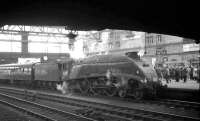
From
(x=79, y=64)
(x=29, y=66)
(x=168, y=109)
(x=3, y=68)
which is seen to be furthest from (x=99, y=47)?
(x=168, y=109)

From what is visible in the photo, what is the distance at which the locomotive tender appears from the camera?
49.3ft

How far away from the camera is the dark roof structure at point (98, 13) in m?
9.00

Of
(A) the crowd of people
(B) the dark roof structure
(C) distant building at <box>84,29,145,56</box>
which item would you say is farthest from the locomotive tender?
(C) distant building at <box>84,29,145,56</box>

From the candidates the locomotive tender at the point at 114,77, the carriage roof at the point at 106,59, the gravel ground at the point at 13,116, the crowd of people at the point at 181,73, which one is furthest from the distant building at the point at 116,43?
the gravel ground at the point at 13,116

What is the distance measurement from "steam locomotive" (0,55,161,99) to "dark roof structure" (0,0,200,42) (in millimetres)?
2739

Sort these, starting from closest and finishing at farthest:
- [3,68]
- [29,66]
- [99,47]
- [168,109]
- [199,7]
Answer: [199,7]
[168,109]
[29,66]
[3,68]
[99,47]

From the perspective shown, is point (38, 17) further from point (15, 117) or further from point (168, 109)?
point (168, 109)

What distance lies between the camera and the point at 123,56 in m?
16.2

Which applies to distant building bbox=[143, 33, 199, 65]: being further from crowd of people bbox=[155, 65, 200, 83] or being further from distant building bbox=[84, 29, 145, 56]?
crowd of people bbox=[155, 65, 200, 83]

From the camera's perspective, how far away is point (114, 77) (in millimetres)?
16297

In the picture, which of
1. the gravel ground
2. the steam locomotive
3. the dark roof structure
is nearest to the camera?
the dark roof structure

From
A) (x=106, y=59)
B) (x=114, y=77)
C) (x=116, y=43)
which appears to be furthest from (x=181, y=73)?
(x=116, y=43)

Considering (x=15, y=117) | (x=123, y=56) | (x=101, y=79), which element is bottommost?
(x=15, y=117)

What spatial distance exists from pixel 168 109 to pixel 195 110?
1124 mm
